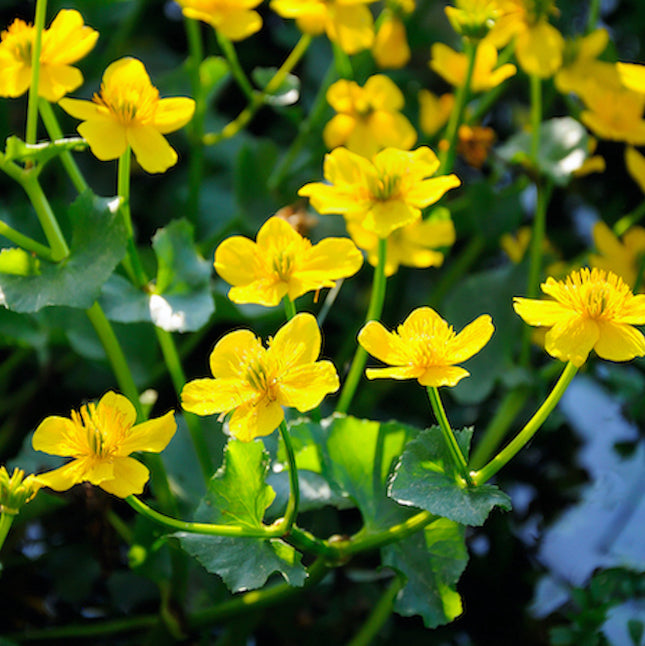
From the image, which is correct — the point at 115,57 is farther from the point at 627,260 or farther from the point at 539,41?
the point at 627,260

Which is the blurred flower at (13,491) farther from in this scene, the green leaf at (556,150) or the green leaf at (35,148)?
the green leaf at (556,150)

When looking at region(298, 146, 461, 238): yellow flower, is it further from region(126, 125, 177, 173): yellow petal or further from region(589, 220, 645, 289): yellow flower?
region(589, 220, 645, 289): yellow flower

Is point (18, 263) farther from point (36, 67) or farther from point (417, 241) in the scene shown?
point (417, 241)

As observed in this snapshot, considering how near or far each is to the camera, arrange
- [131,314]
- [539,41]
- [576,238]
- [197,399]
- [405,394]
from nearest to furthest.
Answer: [197,399]
[131,314]
[539,41]
[405,394]
[576,238]

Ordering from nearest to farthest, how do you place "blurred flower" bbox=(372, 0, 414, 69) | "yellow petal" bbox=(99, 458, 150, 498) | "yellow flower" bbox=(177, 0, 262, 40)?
"yellow petal" bbox=(99, 458, 150, 498)
"yellow flower" bbox=(177, 0, 262, 40)
"blurred flower" bbox=(372, 0, 414, 69)

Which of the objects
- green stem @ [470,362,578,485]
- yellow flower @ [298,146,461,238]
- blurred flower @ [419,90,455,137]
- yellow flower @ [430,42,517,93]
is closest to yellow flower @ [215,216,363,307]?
yellow flower @ [298,146,461,238]

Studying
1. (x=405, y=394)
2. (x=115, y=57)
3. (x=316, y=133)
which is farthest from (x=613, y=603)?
(x=115, y=57)
